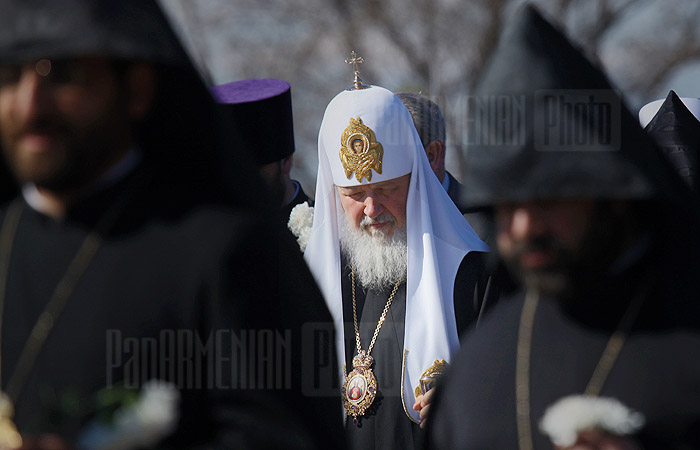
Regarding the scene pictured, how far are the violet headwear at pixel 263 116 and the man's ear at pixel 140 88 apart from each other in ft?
13.3

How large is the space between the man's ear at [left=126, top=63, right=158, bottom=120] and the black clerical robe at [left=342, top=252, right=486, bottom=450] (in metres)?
2.78

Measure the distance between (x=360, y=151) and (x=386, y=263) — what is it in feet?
1.91

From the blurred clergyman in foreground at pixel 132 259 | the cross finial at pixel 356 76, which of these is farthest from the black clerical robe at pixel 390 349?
the blurred clergyman in foreground at pixel 132 259

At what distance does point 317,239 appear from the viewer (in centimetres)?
598

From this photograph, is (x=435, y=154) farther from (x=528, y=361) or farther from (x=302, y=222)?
(x=528, y=361)

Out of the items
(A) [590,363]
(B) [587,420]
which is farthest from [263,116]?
(B) [587,420]

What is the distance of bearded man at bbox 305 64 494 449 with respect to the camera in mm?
5469

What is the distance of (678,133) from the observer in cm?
639

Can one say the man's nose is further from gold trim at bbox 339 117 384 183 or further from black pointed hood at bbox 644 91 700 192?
black pointed hood at bbox 644 91 700 192

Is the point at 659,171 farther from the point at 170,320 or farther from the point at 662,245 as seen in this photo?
the point at 170,320

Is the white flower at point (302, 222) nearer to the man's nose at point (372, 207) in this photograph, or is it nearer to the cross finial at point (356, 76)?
the man's nose at point (372, 207)

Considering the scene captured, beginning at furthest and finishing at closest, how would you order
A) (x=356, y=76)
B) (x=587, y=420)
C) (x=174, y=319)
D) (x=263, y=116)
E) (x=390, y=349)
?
(x=263, y=116), (x=356, y=76), (x=390, y=349), (x=587, y=420), (x=174, y=319)

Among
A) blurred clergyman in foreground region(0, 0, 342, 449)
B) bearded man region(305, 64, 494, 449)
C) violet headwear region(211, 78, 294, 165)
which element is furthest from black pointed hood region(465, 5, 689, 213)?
violet headwear region(211, 78, 294, 165)

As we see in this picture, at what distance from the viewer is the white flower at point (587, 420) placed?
296 centimetres
